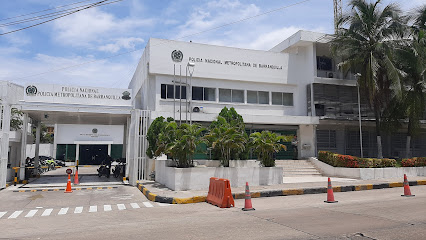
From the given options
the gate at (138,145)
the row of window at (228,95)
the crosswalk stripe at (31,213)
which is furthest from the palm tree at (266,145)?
the crosswalk stripe at (31,213)

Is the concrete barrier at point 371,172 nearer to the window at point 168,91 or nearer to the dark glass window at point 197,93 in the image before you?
the dark glass window at point 197,93

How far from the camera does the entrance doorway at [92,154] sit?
4606cm

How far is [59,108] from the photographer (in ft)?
58.3

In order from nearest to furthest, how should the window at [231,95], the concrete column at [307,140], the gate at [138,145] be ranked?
1. the gate at [138,145]
2. the window at [231,95]
3. the concrete column at [307,140]

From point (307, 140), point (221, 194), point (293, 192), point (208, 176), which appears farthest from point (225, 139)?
point (307, 140)

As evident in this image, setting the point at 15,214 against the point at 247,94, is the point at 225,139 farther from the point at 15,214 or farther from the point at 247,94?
the point at 247,94

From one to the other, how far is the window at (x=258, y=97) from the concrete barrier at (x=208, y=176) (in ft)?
29.8

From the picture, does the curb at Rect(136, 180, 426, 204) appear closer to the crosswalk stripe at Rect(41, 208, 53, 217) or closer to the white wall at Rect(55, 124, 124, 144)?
the crosswalk stripe at Rect(41, 208, 53, 217)

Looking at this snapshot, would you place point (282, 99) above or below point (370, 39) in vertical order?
below

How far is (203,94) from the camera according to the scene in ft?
75.9

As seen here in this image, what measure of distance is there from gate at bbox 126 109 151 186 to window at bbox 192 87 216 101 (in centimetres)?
500

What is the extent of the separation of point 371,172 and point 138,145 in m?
13.6

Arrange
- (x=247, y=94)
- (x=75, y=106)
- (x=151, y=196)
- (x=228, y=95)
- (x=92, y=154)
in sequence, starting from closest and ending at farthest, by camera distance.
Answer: (x=151, y=196) < (x=75, y=106) < (x=228, y=95) < (x=247, y=94) < (x=92, y=154)

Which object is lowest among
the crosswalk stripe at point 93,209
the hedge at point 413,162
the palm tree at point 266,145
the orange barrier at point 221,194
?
the crosswalk stripe at point 93,209
